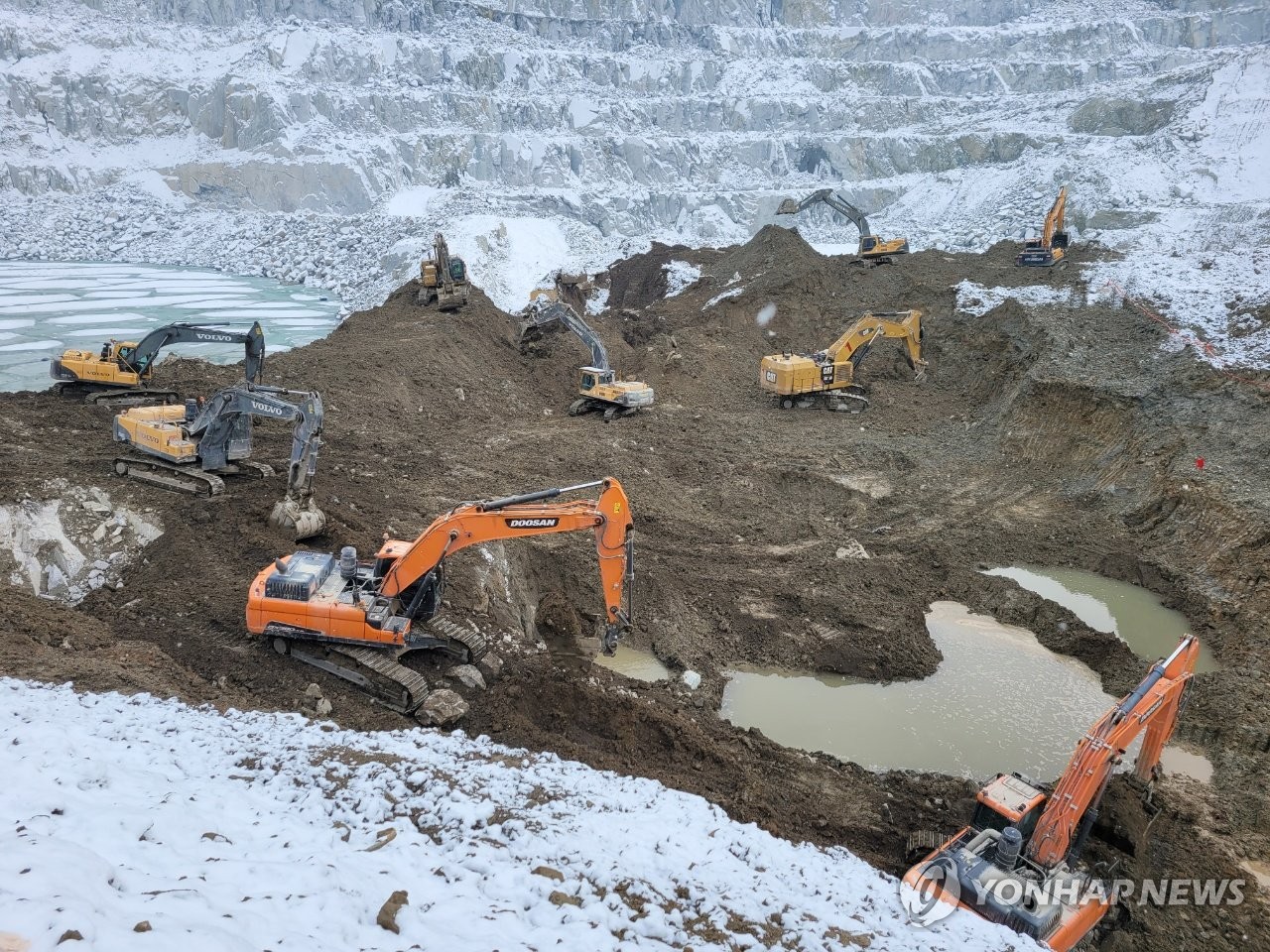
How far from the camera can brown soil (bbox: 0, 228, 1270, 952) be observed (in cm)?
870

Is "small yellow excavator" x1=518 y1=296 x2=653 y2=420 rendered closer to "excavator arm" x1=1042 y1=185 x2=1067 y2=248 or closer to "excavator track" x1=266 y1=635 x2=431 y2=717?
"excavator track" x1=266 y1=635 x2=431 y2=717

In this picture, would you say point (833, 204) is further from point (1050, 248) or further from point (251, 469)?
point (251, 469)

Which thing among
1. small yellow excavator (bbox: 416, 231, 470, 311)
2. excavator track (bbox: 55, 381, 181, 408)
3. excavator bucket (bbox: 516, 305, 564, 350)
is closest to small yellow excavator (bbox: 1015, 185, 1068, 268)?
excavator bucket (bbox: 516, 305, 564, 350)

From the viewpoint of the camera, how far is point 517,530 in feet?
28.8

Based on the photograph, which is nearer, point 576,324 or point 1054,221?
point 576,324

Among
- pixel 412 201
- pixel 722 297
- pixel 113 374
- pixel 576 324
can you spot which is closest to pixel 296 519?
pixel 113 374

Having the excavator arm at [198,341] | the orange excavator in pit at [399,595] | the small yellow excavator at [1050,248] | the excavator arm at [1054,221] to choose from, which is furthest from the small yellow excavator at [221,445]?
the excavator arm at [1054,221]

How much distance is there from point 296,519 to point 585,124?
5143 cm

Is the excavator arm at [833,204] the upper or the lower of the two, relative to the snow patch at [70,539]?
upper

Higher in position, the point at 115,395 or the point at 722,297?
the point at 722,297

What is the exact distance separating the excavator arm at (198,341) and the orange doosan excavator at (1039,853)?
39.4 ft

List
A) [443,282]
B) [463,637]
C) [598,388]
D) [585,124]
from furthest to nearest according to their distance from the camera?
[585,124]
[443,282]
[598,388]
[463,637]

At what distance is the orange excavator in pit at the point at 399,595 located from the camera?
8766 mm

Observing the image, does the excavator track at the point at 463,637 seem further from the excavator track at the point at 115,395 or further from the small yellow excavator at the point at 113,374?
the excavator track at the point at 115,395
